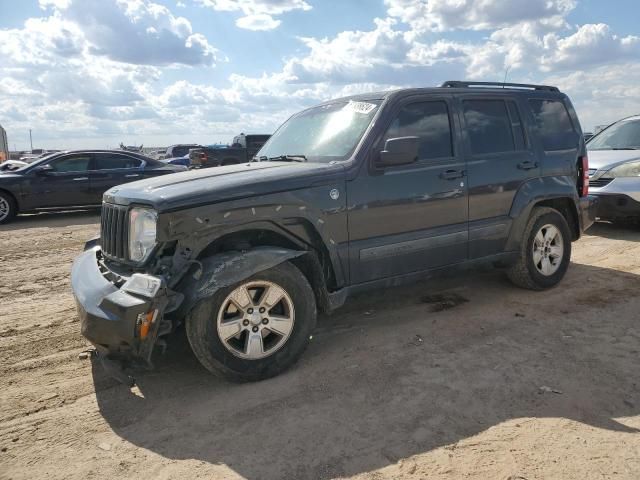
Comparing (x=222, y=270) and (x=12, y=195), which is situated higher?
(x=12, y=195)

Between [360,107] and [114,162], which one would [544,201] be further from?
[114,162]

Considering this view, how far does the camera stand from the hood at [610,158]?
27.1 feet

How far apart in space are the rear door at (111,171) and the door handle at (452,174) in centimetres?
909

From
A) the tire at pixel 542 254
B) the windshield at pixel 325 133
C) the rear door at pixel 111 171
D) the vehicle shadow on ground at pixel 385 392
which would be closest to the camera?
the vehicle shadow on ground at pixel 385 392

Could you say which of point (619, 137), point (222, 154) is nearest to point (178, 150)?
point (222, 154)

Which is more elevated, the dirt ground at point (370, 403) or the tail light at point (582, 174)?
the tail light at point (582, 174)

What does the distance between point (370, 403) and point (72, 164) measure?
415 inches

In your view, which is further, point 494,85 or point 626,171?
point 626,171

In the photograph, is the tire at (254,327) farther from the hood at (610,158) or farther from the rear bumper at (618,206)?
the hood at (610,158)

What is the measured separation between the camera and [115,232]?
374 cm

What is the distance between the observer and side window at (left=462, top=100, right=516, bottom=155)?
4.82 metres

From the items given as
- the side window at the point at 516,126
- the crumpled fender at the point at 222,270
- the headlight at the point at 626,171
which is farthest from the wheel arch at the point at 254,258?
the headlight at the point at 626,171

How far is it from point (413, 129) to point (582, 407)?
2.47 metres

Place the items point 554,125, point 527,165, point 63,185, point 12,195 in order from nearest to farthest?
point 527,165 → point 554,125 → point 12,195 → point 63,185
